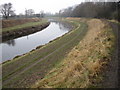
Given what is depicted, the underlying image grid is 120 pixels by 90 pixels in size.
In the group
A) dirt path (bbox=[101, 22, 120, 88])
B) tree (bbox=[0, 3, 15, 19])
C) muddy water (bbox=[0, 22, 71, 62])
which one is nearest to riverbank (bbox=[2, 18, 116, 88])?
dirt path (bbox=[101, 22, 120, 88])

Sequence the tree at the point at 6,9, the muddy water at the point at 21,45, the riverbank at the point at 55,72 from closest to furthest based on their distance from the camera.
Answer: the riverbank at the point at 55,72 → the muddy water at the point at 21,45 → the tree at the point at 6,9

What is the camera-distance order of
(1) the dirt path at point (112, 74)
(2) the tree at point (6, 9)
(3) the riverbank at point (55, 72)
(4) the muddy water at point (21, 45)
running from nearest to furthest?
1. (1) the dirt path at point (112, 74)
2. (3) the riverbank at point (55, 72)
3. (4) the muddy water at point (21, 45)
4. (2) the tree at point (6, 9)

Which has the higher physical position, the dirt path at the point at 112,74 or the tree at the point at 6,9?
the tree at the point at 6,9

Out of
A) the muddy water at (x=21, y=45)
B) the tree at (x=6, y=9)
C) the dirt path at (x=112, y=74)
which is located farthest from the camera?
the tree at (x=6, y=9)

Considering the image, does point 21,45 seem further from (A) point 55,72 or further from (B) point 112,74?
(B) point 112,74

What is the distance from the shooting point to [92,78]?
9.28 m

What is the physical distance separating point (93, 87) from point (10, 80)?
22.9 feet

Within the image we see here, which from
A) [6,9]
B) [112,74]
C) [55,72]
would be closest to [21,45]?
[55,72]

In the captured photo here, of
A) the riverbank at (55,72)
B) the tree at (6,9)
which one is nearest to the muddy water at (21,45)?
the riverbank at (55,72)

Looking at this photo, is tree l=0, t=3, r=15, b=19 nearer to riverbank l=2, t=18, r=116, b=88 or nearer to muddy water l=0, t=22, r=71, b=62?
muddy water l=0, t=22, r=71, b=62

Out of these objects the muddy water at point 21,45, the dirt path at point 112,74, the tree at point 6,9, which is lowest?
the muddy water at point 21,45

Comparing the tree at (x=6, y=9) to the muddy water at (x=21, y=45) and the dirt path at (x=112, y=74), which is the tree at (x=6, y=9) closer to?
the muddy water at (x=21, y=45)

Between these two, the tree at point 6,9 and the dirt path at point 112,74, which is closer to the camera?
the dirt path at point 112,74

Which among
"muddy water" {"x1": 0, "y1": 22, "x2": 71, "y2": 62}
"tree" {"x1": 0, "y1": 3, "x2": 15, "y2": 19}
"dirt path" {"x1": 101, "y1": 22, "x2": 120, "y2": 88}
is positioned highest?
"tree" {"x1": 0, "y1": 3, "x2": 15, "y2": 19}
